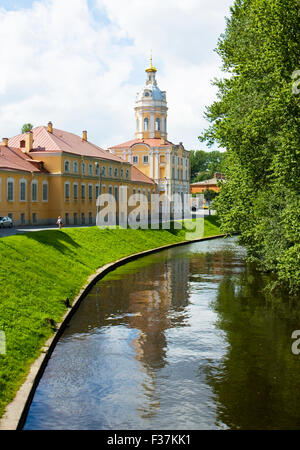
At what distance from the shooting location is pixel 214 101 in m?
38.0

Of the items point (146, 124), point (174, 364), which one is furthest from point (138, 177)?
point (174, 364)

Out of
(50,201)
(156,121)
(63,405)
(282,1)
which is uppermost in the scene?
(156,121)

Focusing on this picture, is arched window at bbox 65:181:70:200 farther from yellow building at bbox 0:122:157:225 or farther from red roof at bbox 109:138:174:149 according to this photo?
red roof at bbox 109:138:174:149

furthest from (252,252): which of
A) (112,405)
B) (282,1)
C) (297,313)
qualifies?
(112,405)

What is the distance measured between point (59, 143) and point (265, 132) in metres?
43.1

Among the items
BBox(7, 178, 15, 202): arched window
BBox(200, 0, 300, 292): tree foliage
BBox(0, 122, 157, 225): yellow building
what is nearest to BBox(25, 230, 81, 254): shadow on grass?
BBox(200, 0, 300, 292): tree foliage

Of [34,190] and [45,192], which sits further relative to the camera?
[45,192]

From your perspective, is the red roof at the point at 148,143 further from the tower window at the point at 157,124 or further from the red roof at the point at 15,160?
the red roof at the point at 15,160

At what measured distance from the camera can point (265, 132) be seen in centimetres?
2322

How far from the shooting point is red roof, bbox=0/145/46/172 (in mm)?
53322

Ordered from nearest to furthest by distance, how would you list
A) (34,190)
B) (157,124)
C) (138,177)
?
(34,190)
(138,177)
(157,124)

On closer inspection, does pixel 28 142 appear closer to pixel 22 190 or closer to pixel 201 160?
pixel 22 190

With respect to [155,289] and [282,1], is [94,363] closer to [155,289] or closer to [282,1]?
[155,289]
